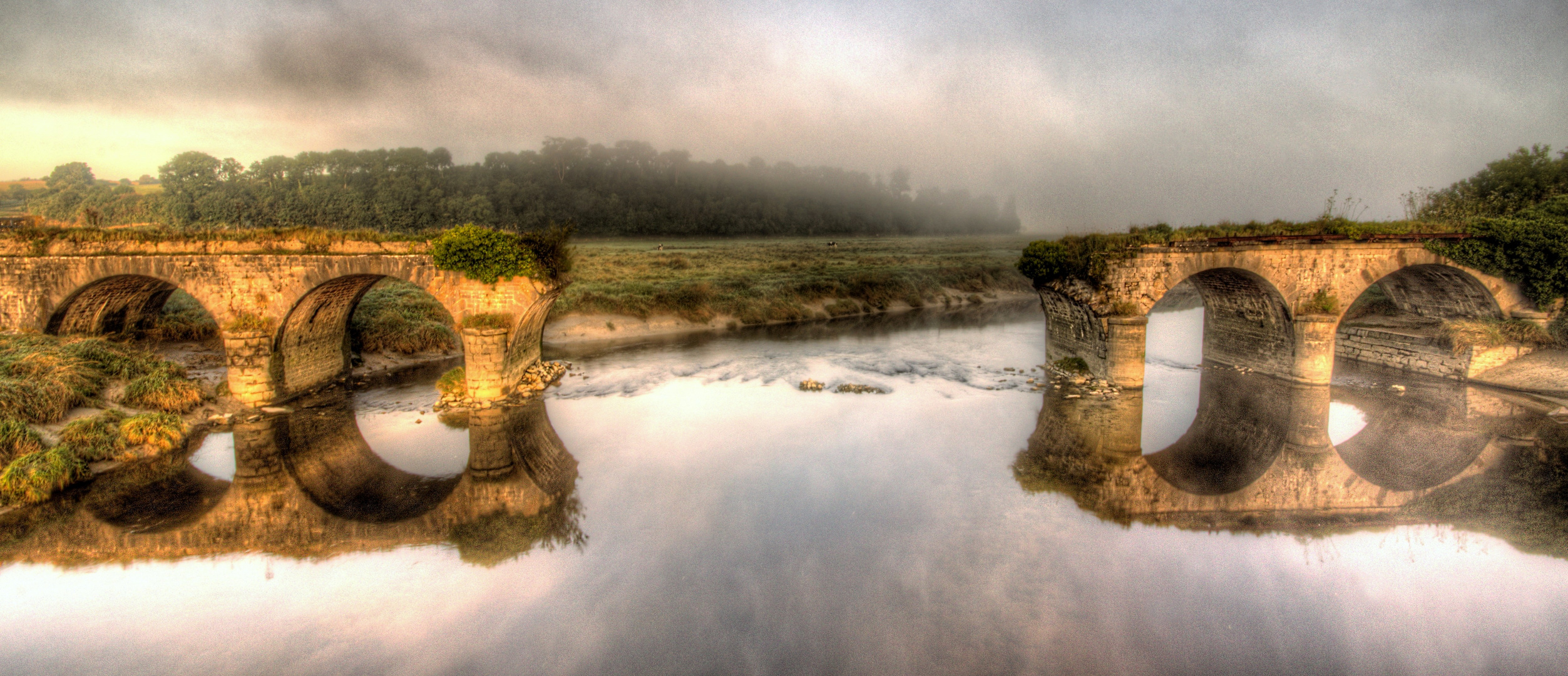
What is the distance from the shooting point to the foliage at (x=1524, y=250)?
16891 millimetres

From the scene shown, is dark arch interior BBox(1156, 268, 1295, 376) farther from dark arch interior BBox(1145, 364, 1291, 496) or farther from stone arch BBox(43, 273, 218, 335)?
stone arch BBox(43, 273, 218, 335)

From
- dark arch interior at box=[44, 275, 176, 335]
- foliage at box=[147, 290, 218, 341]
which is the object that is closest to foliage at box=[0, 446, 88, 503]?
dark arch interior at box=[44, 275, 176, 335]

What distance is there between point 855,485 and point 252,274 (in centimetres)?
1520

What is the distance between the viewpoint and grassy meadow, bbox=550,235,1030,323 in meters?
32.6

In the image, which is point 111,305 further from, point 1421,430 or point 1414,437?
point 1421,430

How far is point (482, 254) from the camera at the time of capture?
1555 centimetres

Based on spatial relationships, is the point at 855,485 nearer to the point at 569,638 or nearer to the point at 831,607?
A: the point at 831,607

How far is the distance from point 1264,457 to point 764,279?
98.0 feet

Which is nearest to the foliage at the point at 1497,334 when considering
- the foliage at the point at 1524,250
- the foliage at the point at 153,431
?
the foliage at the point at 1524,250

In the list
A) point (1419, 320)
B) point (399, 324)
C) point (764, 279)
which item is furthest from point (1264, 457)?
point (764, 279)

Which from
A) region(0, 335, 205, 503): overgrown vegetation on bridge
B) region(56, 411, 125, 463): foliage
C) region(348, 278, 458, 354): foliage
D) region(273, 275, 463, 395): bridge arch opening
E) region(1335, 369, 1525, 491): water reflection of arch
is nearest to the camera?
region(0, 335, 205, 503): overgrown vegetation on bridge

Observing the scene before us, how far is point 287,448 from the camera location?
1370cm

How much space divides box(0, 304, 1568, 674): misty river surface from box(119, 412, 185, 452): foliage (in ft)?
2.50

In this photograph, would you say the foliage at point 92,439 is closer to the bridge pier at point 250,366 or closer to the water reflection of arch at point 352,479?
the water reflection of arch at point 352,479
